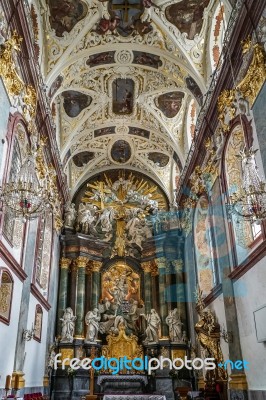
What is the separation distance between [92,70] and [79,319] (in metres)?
11.7

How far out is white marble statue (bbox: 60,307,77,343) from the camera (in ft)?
60.5

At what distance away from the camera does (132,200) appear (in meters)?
23.1

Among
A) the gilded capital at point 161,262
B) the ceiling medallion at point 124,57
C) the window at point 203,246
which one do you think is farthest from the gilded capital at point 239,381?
the ceiling medallion at point 124,57

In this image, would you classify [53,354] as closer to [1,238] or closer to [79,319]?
[79,319]

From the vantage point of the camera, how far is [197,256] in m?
17.4

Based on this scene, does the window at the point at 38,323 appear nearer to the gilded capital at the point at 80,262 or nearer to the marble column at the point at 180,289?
the gilded capital at the point at 80,262

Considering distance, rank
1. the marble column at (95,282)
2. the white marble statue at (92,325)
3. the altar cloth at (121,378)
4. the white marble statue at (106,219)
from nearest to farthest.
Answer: the altar cloth at (121,378) < the white marble statue at (92,325) < the marble column at (95,282) < the white marble statue at (106,219)

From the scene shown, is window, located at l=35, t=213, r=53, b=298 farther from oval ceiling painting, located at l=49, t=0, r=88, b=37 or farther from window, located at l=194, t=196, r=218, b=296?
oval ceiling painting, located at l=49, t=0, r=88, b=37

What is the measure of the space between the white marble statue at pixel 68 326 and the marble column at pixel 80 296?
0.41 meters

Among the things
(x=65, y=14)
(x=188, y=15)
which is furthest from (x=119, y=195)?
(x=188, y=15)

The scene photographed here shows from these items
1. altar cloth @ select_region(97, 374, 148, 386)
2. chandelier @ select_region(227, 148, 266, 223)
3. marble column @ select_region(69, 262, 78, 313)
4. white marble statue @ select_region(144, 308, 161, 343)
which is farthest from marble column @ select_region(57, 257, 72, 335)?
chandelier @ select_region(227, 148, 266, 223)

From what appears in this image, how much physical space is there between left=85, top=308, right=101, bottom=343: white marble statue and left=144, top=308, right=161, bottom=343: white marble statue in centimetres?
244

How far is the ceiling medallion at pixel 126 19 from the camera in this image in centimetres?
1409

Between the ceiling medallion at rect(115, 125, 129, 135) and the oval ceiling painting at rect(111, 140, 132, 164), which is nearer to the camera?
the ceiling medallion at rect(115, 125, 129, 135)
